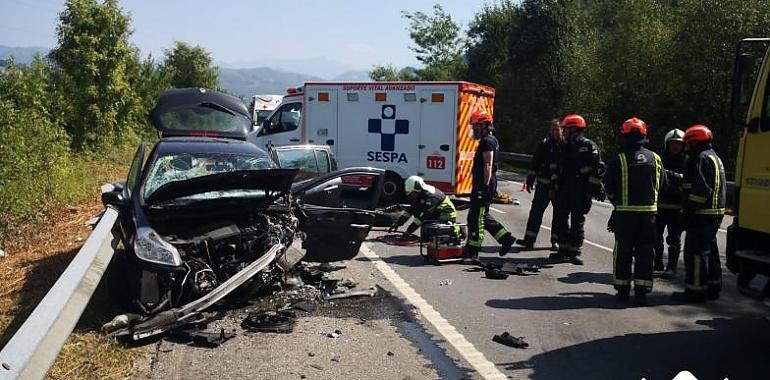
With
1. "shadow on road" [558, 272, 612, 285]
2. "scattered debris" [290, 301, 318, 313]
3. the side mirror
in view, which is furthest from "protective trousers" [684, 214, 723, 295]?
the side mirror

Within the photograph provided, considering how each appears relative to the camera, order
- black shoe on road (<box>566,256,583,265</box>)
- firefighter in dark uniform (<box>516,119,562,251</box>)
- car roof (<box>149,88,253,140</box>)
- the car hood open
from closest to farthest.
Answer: the car hood open
black shoe on road (<box>566,256,583,265</box>)
firefighter in dark uniform (<box>516,119,562,251</box>)
car roof (<box>149,88,253,140</box>)

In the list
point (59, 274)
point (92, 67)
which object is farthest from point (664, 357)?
point (92, 67)

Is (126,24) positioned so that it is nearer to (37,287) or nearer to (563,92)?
(37,287)

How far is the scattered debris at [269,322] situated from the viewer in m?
5.52

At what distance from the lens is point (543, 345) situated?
207 inches

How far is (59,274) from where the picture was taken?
23.4 feet

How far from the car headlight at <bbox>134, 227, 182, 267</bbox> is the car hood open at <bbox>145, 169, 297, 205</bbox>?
21.2 inches

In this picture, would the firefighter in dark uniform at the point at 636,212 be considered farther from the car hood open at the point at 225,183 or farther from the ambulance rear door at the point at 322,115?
the ambulance rear door at the point at 322,115

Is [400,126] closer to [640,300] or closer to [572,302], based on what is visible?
[572,302]

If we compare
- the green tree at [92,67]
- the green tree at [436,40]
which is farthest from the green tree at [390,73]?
the green tree at [92,67]

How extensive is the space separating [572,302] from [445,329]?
1.68 meters

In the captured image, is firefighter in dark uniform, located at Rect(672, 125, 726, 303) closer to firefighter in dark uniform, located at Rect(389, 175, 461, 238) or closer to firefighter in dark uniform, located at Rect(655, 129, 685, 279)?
firefighter in dark uniform, located at Rect(655, 129, 685, 279)

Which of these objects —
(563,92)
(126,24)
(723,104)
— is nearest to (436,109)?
(723,104)

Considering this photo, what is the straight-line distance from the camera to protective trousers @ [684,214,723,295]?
6.42 m
